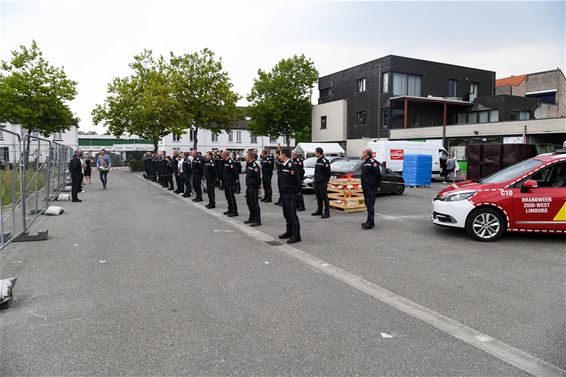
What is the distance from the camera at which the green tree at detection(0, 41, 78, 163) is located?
28.8 meters

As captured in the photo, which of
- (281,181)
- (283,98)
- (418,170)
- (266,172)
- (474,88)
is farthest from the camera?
(283,98)

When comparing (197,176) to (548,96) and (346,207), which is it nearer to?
(346,207)

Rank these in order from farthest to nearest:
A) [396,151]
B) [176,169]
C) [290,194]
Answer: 1. [396,151]
2. [176,169]
3. [290,194]

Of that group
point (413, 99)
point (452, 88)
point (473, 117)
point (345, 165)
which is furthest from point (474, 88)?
point (345, 165)

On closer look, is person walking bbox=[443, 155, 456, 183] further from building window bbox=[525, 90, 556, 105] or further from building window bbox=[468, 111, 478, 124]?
building window bbox=[525, 90, 556, 105]

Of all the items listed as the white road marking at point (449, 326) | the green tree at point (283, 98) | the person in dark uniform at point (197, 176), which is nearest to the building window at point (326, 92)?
the green tree at point (283, 98)

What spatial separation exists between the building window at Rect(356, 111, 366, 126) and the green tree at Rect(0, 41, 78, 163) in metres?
24.7

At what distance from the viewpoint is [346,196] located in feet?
42.6

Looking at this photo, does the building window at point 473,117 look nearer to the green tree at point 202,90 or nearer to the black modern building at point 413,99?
the black modern building at point 413,99

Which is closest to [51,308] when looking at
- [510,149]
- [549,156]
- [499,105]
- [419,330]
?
[419,330]

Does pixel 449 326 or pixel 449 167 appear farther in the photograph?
pixel 449 167

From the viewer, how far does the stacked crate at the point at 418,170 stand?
21.9 m

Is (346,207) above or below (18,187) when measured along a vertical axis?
below

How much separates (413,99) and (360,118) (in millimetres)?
5797
